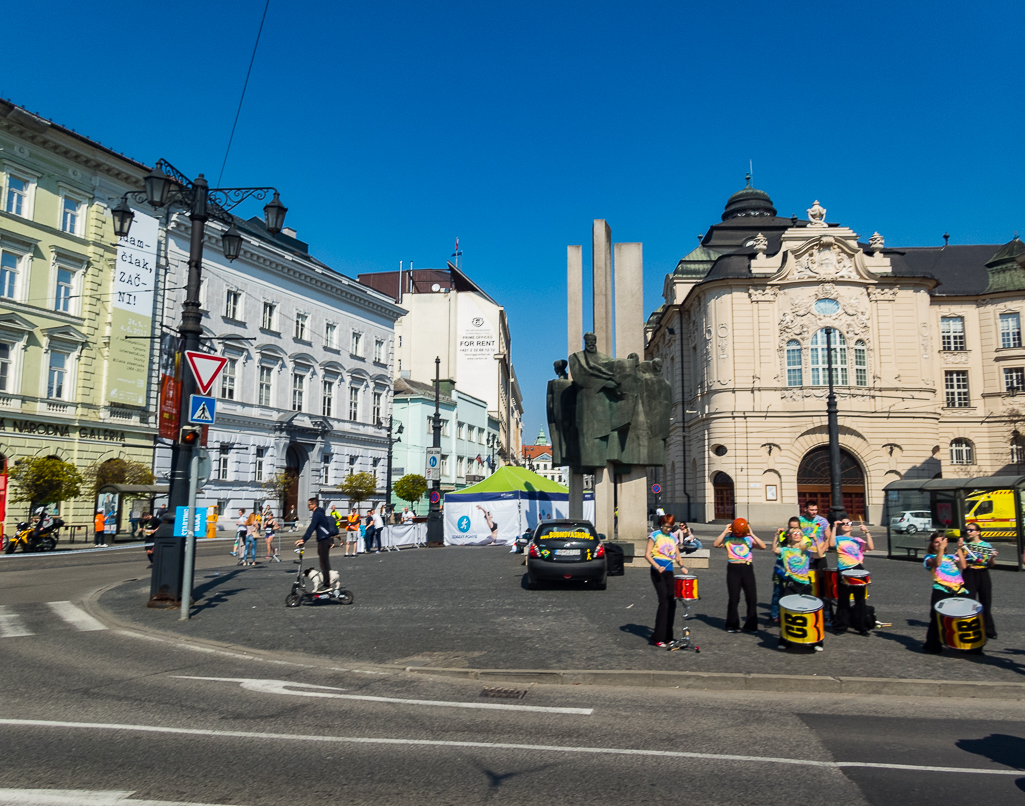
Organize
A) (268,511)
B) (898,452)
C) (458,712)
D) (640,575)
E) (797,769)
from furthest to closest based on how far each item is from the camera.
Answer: (898,452) < (268,511) < (640,575) < (458,712) < (797,769)

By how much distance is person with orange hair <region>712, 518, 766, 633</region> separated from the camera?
1098 centimetres

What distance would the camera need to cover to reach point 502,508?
3262 centimetres

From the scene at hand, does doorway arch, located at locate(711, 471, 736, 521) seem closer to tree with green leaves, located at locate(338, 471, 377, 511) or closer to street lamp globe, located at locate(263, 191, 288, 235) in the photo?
tree with green leaves, located at locate(338, 471, 377, 511)

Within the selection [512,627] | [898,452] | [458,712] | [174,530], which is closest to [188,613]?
[174,530]

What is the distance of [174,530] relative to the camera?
1266cm

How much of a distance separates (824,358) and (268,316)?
35.0 m

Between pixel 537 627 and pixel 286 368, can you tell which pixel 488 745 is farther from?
pixel 286 368

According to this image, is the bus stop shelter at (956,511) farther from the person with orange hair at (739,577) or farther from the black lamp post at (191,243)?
the black lamp post at (191,243)

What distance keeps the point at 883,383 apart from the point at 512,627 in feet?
150

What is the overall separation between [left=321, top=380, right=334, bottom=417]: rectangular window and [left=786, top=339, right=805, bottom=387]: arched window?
2966 cm

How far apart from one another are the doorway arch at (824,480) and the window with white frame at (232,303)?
35741 millimetres

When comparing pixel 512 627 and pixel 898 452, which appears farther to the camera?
pixel 898 452

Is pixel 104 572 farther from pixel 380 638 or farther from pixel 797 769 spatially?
pixel 797 769

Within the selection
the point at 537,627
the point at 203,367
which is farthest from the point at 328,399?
the point at 537,627
